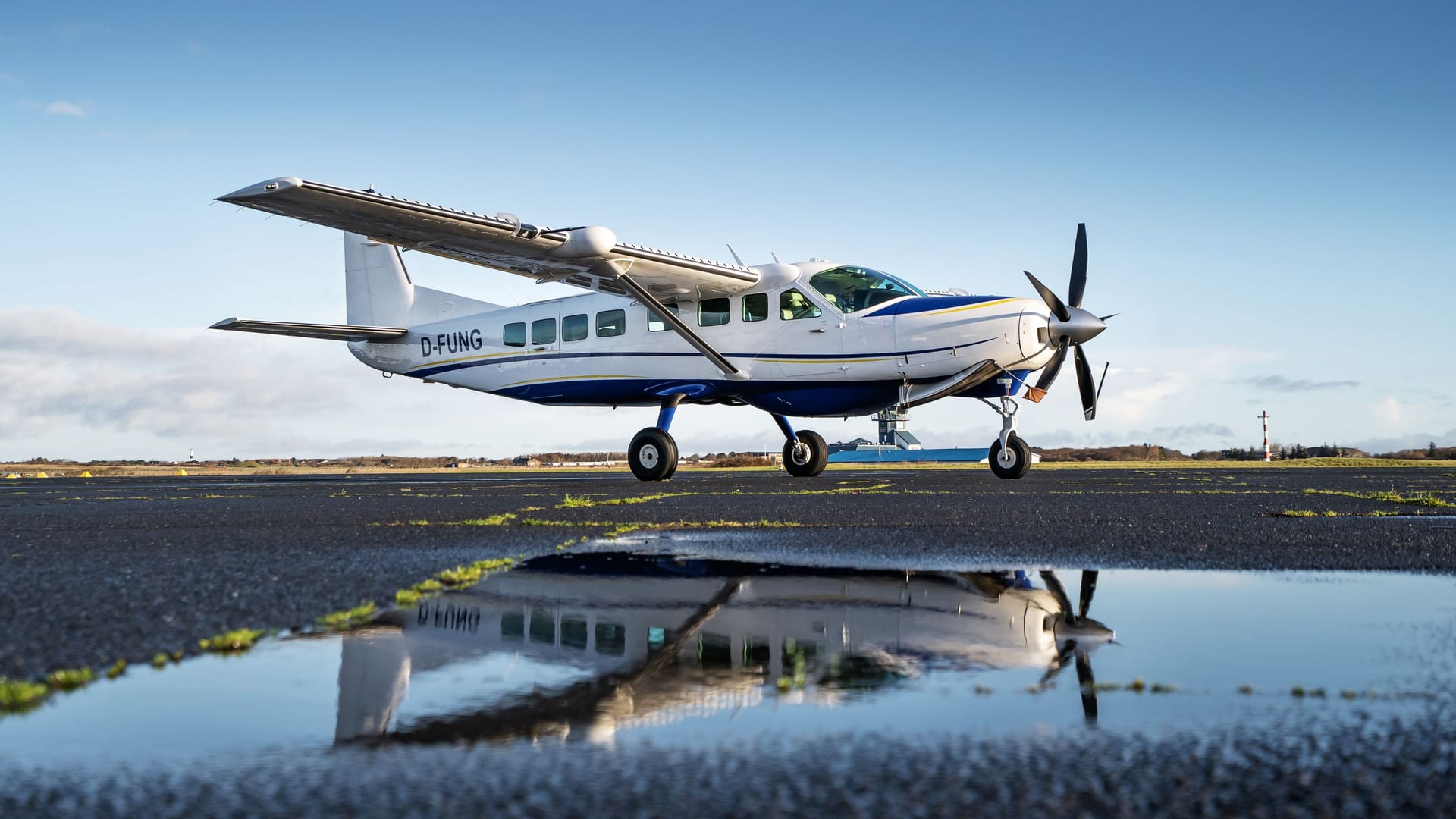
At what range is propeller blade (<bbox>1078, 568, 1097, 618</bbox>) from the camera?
310 cm

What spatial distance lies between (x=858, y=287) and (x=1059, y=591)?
11048mm

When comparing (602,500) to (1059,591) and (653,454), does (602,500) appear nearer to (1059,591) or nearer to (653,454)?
(653,454)

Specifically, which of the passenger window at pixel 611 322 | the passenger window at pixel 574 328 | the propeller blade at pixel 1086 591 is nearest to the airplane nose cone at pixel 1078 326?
the passenger window at pixel 611 322

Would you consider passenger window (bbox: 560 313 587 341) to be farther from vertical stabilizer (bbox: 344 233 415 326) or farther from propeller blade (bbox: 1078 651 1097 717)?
propeller blade (bbox: 1078 651 1097 717)

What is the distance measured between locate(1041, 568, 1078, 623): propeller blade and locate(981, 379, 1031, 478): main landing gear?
1028cm

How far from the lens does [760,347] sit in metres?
14.8

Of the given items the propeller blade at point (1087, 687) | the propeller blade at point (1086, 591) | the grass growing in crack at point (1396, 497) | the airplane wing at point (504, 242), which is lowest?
the propeller blade at point (1087, 687)

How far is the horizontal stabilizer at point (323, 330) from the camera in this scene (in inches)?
655

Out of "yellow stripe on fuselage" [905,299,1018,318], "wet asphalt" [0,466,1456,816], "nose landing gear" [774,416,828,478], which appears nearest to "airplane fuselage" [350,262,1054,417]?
"yellow stripe on fuselage" [905,299,1018,318]

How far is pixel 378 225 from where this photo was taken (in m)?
12.5

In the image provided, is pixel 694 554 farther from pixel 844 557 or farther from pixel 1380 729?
pixel 1380 729

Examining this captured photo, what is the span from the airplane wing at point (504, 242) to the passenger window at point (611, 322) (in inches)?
28.1

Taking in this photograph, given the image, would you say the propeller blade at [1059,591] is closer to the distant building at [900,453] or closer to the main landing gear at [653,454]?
the main landing gear at [653,454]

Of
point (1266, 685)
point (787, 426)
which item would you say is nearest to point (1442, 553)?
point (1266, 685)
